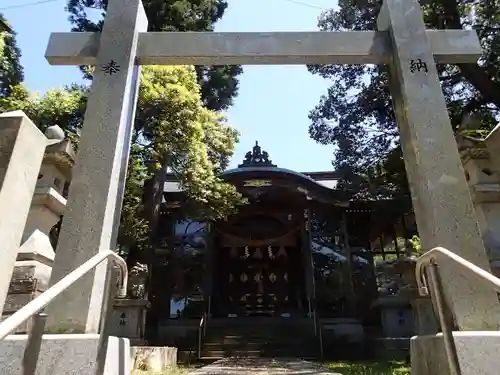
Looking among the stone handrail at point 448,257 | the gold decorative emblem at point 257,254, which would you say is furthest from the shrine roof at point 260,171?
the stone handrail at point 448,257

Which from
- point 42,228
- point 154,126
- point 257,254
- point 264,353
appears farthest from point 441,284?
point 257,254

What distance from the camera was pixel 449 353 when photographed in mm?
2562

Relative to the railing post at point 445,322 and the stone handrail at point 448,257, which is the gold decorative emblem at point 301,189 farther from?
the railing post at point 445,322

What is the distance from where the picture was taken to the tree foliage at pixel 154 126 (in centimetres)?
984

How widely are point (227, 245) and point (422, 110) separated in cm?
1230

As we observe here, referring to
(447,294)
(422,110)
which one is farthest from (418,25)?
(447,294)

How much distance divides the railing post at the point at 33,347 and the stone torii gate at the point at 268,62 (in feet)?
2.61

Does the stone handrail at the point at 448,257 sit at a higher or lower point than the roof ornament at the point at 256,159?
lower

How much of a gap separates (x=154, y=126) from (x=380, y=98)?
7.30 meters

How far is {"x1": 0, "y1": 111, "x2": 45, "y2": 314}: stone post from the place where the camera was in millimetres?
2443

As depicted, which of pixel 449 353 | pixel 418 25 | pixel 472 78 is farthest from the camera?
pixel 472 78

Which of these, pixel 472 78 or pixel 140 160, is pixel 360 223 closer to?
pixel 472 78

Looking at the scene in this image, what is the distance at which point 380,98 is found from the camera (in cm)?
1230

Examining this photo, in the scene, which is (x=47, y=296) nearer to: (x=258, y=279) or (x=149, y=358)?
(x=149, y=358)
